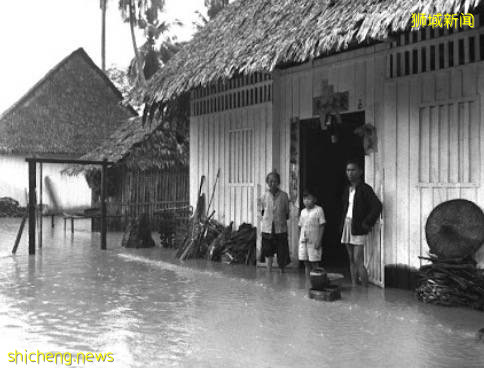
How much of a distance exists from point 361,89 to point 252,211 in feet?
11.0

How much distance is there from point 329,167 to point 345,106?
2278 mm

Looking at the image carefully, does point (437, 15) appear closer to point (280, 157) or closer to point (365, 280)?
point (365, 280)

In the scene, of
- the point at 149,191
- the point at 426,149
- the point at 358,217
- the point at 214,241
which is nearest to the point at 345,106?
the point at 426,149

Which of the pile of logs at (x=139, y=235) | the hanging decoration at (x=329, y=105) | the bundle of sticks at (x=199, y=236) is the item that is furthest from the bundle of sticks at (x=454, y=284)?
the pile of logs at (x=139, y=235)

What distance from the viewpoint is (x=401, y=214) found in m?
7.95

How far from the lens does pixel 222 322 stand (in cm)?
628

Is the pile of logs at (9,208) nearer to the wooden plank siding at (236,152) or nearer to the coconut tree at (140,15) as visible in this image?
the coconut tree at (140,15)

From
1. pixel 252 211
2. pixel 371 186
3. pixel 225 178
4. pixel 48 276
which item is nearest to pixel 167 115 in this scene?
pixel 225 178

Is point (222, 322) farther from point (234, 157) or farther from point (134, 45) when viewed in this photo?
point (134, 45)

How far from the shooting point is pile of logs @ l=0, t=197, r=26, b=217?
2602 cm

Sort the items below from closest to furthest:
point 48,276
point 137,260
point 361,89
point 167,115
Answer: point 361,89 → point 48,276 → point 137,260 → point 167,115

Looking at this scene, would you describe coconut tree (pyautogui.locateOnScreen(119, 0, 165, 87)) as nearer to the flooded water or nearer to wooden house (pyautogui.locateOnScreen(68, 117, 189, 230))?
wooden house (pyautogui.locateOnScreen(68, 117, 189, 230))

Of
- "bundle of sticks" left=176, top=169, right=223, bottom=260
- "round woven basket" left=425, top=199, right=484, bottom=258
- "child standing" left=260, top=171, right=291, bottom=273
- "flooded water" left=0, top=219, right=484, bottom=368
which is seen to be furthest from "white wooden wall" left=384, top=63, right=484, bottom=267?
"bundle of sticks" left=176, top=169, right=223, bottom=260

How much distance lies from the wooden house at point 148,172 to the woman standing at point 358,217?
393 inches
